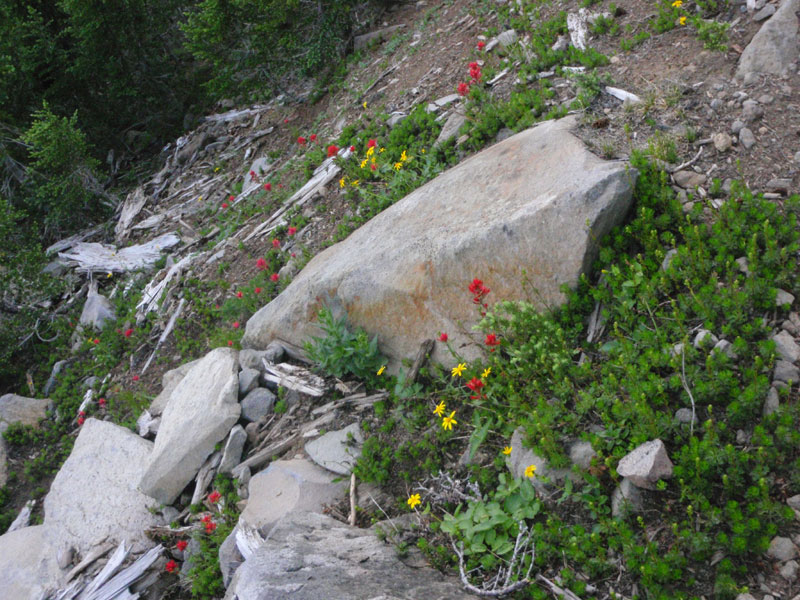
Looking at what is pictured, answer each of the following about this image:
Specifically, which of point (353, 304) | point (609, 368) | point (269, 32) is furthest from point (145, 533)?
point (269, 32)

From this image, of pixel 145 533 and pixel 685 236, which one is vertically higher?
pixel 685 236

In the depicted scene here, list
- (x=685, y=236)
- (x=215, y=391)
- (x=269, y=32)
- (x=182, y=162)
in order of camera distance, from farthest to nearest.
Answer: (x=182, y=162) < (x=269, y=32) < (x=215, y=391) < (x=685, y=236)

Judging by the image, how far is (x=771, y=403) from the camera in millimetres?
3488

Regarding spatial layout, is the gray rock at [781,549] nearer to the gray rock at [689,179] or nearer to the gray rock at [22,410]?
the gray rock at [689,179]

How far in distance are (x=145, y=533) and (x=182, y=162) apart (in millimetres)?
10642

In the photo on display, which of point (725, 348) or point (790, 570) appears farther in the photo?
point (725, 348)

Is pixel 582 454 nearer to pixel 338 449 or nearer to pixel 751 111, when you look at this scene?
pixel 338 449

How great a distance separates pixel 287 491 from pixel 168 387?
323 centimetres

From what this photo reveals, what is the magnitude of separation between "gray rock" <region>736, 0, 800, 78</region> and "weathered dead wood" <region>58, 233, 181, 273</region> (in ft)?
31.8

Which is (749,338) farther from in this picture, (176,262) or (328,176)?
(176,262)

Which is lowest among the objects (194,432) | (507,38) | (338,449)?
(338,449)

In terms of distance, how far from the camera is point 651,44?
21.5ft

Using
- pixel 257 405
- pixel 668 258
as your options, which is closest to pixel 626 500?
pixel 668 258

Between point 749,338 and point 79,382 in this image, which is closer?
point 749,338
